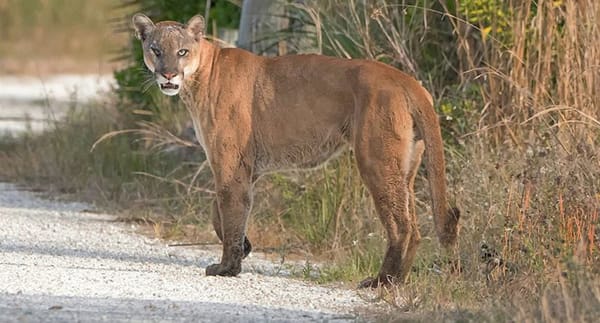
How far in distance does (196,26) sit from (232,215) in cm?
132

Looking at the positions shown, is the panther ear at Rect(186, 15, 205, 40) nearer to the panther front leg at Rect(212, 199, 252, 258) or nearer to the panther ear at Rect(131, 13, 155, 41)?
the panther ear at Rect(131, 13, 155, 41)

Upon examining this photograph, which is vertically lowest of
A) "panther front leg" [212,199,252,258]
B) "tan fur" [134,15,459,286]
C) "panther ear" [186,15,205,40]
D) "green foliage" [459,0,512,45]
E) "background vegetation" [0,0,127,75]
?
"background vegetation" [0,0,127,75]

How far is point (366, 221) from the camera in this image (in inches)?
440

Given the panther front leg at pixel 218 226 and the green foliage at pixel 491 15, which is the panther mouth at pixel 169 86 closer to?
the panther front leg at pixel 218 226

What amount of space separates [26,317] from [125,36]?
9964 millimetres

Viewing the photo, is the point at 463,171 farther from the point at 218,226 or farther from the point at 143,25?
the point at 143,25

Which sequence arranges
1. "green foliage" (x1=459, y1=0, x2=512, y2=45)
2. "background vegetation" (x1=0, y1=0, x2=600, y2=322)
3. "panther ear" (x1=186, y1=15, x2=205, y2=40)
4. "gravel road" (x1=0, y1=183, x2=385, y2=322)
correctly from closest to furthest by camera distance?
"gravel road" (x1=0, y1=183, x2=385, y2=322), "background vegetation" (x1=0, y1=0, x2=600, y2=322), "panther ear" (x1=186, y1=15, x2=205, y2=40), "green foliage" (x1=459, y1=0, x2=512, y2=45)

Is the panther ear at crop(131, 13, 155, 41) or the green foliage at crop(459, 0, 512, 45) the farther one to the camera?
the green foliage at crop(459, 0, 512, 45)

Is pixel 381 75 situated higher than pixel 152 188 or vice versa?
pixel 381 75

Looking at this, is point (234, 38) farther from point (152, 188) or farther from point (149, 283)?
point (149, 283)

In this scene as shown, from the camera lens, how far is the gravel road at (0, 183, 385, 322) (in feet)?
26.4

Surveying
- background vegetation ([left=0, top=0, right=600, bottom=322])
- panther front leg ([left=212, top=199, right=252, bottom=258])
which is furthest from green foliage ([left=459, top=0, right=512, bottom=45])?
panther front leg ([left=212, top=199, right=252, bottom=258])

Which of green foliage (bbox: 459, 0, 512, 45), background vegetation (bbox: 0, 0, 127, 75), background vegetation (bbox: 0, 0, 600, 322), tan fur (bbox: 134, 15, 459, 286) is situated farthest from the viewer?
background vegetation (bbox: 0, 0, 127, 75)

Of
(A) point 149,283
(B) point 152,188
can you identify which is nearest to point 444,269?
(A) point 149,283
